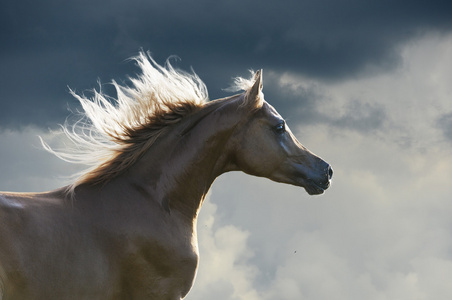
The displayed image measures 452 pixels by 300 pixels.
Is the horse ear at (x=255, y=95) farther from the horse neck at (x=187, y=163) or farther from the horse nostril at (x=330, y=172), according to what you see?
the horse nostril at (x=330, y=172)

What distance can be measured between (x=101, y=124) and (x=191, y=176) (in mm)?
1403

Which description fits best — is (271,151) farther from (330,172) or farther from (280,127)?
(330,172)

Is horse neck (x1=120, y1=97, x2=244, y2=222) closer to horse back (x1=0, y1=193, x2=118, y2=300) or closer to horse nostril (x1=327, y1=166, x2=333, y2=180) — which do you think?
horse back (x1=0, y1=193, x2=118, y2=300)

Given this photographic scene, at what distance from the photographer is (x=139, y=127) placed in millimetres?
8062

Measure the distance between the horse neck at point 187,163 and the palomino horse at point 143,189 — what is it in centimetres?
1

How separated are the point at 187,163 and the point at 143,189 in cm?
63

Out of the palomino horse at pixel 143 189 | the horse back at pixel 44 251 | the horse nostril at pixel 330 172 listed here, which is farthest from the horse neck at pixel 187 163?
the horse nostril at pixel 330 172

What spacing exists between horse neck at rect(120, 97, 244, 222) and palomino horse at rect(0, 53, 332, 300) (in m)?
0.01

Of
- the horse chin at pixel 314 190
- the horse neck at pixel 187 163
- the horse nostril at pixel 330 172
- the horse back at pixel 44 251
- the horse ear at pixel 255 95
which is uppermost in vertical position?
the horse ear at pixel 255 95

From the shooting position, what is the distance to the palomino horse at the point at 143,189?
6.49 meters

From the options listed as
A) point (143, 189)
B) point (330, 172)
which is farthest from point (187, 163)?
point (330, 172)

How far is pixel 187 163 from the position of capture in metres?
7.81

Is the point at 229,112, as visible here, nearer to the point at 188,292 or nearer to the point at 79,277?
the point at 188,292

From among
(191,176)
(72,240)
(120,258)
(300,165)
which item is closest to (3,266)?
(72,240)
